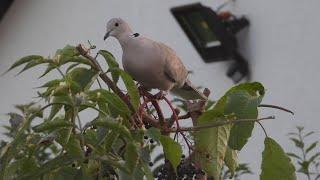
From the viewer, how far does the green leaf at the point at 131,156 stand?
1.52m

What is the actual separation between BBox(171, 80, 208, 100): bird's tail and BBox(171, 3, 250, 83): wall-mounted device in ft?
8.58

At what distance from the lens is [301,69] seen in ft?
17.0

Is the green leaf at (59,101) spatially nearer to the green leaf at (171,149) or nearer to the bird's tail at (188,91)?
the green leaf at (171,149)

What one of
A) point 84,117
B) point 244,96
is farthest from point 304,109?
point 244,96

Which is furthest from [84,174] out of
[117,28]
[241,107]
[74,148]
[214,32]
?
[214,32]

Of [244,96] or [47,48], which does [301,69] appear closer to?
[47,48]

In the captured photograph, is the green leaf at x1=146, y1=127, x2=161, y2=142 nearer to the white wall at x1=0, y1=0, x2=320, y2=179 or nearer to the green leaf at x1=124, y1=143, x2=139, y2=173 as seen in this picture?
the green leaf at x1=124, y1=143, x2=139, y2=173

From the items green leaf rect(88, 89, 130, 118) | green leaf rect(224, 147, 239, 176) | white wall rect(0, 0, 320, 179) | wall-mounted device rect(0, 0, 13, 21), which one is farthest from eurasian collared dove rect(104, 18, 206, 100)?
wall-mounted device rect(0, 0, 13, 21)

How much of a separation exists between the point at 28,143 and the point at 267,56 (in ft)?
12.8

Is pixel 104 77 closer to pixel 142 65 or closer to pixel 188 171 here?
pixel 188 171

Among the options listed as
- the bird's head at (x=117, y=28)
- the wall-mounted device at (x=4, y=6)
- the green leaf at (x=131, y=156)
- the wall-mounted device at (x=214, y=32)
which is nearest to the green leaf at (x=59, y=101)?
the green leaf at (x=131, y=156)

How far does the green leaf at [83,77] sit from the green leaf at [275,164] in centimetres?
36

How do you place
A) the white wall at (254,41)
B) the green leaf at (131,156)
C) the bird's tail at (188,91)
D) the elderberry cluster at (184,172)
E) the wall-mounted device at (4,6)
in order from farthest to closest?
the wall-mounted device at (4,6), the white wall at (254,41), the bird's tail at (188,91), the elderberry cluster at (184,172), the green leaf at (131,156)

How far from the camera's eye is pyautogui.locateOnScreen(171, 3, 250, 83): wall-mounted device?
17.1ft
